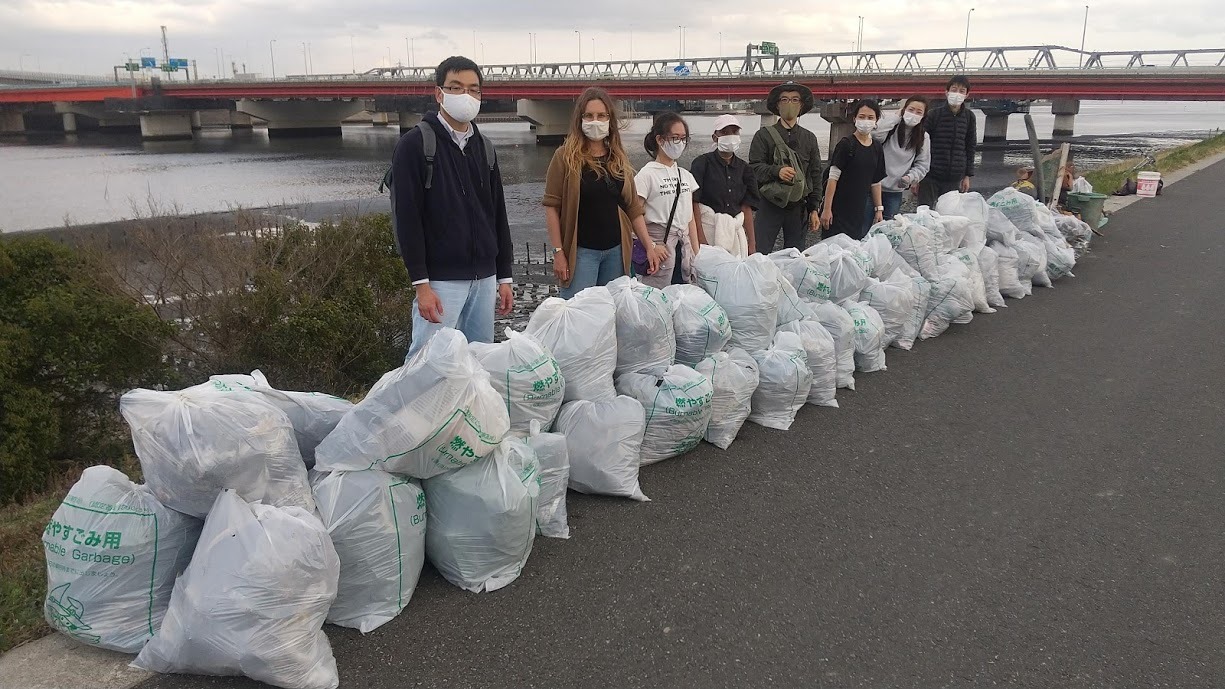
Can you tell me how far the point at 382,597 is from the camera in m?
2.51

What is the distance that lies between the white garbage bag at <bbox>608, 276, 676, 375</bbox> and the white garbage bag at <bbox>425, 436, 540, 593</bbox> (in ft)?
3.63

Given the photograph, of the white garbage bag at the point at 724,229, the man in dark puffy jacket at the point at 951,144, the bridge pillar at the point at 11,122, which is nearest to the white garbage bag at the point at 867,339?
the white garbage bag at the point at 724,229

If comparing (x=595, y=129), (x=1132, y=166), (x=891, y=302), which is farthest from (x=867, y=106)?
(x=1132, y=166)

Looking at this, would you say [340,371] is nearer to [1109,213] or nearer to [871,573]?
[871,573]

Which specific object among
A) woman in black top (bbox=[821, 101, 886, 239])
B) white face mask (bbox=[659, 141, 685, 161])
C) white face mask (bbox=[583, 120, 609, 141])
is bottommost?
woman in black top (bbox=[821, 101, 886, 239])

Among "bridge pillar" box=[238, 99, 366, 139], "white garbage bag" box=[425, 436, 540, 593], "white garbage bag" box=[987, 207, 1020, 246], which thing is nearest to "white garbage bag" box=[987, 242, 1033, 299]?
"white garbage bag" box=[987, 207, 1020, 246]

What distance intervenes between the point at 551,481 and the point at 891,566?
1229mm

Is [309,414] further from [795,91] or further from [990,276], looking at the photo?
[990,276]

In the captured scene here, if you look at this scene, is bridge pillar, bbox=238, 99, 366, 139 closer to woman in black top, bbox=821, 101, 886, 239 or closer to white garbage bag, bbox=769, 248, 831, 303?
woman in black top, bbox=821, 101, 886, 239

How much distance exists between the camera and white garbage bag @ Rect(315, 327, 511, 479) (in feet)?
8.24

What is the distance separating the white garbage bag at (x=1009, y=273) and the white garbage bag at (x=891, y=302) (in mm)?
2024

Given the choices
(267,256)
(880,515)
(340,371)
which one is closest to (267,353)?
(340,371)

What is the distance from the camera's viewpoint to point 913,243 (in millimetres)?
5840

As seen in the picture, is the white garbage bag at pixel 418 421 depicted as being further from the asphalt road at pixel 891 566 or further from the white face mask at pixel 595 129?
the white face mask at pixel 595 129
